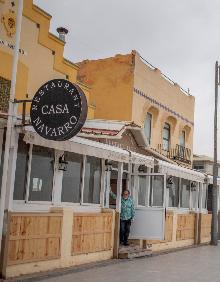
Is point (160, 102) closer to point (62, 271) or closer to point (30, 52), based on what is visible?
point (30, 52)

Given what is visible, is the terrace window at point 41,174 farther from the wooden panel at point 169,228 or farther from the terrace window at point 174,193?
the terrace window at point 174,193

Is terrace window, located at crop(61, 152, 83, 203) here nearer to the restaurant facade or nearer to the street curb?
the restaurant facade

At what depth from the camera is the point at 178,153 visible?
2353 cm

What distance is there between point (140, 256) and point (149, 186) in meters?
2.96

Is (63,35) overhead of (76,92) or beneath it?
overhead

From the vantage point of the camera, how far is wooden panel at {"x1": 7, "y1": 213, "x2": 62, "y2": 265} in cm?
902

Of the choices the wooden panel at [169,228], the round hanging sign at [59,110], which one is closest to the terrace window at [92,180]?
the round hanging sign at [59,110]

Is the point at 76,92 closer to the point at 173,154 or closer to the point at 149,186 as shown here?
the point at 149,186

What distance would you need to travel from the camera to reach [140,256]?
13.7 metres

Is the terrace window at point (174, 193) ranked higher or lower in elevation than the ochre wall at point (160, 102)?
lower

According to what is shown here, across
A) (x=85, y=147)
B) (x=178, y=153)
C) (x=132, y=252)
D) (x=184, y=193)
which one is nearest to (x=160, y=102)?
(x=178, y=153)

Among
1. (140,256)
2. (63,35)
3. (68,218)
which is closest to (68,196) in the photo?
(68,218)

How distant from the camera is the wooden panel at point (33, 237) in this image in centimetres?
902

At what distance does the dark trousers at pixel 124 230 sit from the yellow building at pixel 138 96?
20.7 feet
